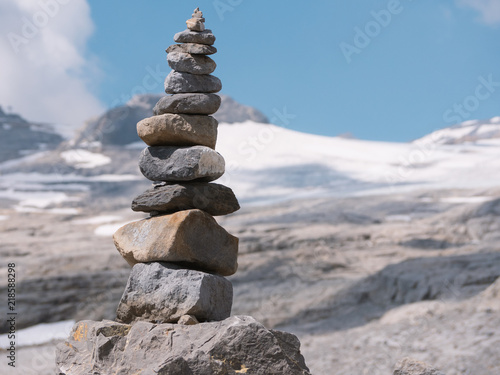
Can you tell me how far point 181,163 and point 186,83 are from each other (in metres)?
0.94

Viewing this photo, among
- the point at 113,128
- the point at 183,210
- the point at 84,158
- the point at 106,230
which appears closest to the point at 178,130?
the point at 183,210

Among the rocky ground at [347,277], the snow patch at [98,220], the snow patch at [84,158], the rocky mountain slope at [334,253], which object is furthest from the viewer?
the snow patch at [84,158]

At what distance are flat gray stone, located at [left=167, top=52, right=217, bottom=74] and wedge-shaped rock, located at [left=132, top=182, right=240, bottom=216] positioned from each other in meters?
1.25

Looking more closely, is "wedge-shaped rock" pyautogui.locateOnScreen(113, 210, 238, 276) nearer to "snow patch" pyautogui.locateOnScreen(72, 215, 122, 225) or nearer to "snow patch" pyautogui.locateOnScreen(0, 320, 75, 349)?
"snow patch" pyautogui.locateOnScreen(0, 320, 75, 349)

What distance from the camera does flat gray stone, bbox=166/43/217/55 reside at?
580cm

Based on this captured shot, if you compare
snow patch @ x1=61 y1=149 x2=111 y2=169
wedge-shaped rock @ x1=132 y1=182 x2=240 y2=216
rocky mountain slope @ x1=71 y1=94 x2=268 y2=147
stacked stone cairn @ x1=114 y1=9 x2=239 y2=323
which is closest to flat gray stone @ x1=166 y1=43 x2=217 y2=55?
stacked stone cairn @ x1=114 y1=9 x2=239 y2=323

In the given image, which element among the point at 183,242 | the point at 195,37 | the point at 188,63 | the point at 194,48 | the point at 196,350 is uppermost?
the point at 195,37

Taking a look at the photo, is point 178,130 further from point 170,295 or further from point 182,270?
point 170,295

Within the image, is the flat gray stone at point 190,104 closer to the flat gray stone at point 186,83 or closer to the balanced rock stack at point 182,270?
the balanced rock stack at point 182,270

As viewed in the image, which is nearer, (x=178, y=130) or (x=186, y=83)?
(x=178, y=130)

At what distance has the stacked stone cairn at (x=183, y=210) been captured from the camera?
525 cm

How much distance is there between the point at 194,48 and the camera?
19.0 feet

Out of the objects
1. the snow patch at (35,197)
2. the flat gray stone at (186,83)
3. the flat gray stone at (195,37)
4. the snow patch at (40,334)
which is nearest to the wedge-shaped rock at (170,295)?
the flat gray stone at (186,83)

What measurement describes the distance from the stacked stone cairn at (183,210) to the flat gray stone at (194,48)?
1 cm
